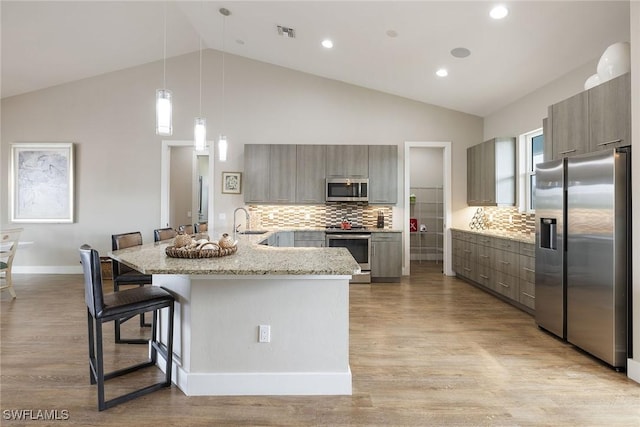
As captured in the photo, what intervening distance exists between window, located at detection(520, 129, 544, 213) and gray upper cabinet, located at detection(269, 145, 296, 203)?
347 centimetres

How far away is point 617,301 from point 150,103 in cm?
670

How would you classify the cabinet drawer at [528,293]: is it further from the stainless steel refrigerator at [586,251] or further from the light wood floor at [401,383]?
the stainless steel refrigerator at [586,251]

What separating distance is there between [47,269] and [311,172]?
486 centimetres

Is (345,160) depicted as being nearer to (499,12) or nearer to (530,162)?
(530,162)

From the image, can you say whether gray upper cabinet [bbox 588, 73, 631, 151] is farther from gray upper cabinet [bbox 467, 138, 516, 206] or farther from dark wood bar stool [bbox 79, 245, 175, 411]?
dark wood bar stool [bbox 79, 245, 175, 411]

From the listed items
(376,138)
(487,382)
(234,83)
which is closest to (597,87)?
(487,382)

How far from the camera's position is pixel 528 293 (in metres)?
3.69

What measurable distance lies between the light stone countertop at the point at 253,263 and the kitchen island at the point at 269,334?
0.15 feet

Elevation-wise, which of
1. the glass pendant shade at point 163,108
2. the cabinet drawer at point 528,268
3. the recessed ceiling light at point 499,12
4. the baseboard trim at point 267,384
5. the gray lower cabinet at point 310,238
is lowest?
the baseboard trim at point 267,384

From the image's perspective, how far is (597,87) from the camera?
269 centimetres

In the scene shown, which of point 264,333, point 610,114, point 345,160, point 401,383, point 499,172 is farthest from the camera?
point 345,160

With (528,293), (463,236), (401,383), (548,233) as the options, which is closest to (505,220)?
(463,236)

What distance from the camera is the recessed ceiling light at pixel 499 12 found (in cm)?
325

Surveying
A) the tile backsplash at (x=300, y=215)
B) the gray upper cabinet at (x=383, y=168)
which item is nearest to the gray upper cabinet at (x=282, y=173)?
the tile backsplash at (x=300, y=215)
